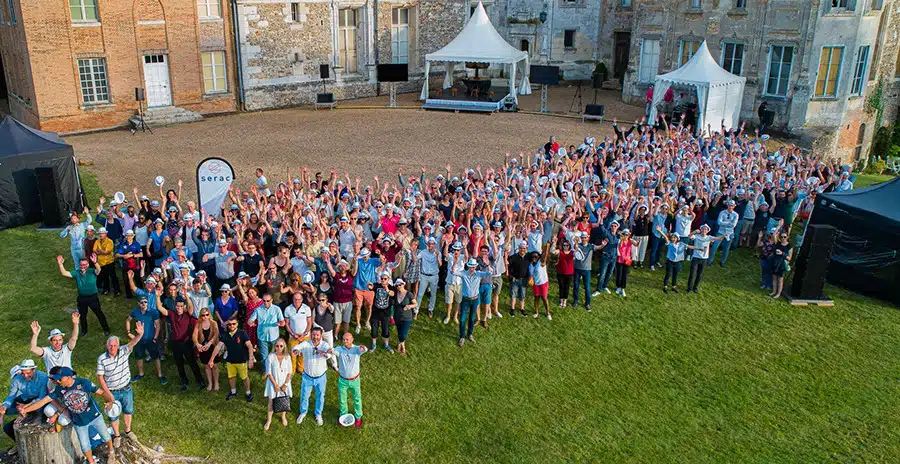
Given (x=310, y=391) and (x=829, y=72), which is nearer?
(x=310, y=391)

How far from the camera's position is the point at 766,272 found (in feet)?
46.5

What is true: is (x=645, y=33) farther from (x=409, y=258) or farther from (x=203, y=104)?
(x=409, y=258)

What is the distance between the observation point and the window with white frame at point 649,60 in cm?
3078

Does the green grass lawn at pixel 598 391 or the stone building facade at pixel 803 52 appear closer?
the green grass lawn at pixel 598 391

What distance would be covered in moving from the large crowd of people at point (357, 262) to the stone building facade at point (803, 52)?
36.4 ft

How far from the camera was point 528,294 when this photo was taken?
535 inches

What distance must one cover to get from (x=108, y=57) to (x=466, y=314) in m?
19.1

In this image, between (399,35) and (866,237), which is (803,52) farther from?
(399,35)

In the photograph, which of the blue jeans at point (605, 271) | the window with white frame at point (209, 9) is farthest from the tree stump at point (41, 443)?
the window with white frame at point (209, 9)

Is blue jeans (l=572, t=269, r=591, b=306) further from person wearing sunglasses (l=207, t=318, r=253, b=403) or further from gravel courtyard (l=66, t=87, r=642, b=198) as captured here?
gravel courtyard (l=66, t=87, r=642, b=198)

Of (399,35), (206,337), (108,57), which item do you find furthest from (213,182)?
(399,35)

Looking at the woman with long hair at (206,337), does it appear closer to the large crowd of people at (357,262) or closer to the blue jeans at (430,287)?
the large crowd of people at (357,262)

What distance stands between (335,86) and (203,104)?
5.88 meters

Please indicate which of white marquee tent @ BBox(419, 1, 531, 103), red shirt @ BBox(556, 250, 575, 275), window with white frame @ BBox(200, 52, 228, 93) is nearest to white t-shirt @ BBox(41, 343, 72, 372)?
red shirt @ BBox(556, 250, 575, 275)
